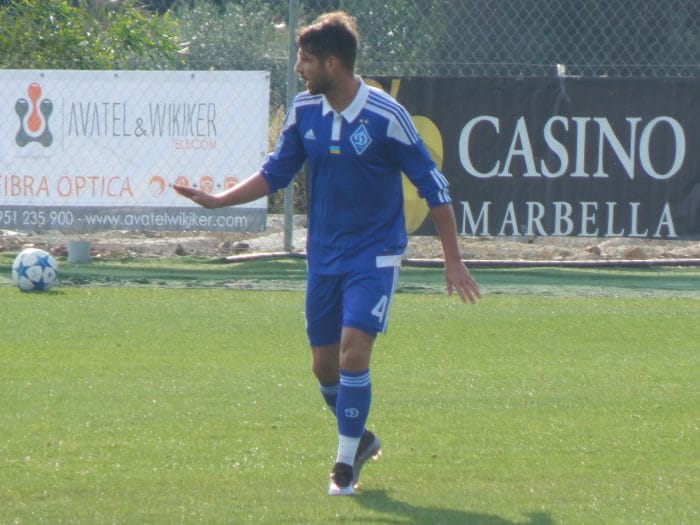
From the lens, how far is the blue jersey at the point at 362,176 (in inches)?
195

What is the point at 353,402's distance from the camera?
4980mm

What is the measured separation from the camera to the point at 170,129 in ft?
39.1

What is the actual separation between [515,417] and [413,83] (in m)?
6.10

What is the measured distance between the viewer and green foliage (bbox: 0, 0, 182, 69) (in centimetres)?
1358

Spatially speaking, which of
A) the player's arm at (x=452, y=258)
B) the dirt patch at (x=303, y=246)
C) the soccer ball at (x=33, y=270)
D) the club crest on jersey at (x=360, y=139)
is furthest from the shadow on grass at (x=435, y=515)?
the dirt patch at (x=303, y=246)

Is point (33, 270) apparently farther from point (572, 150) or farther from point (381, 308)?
point (381, 308)

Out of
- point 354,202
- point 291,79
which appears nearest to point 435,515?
point 354,202

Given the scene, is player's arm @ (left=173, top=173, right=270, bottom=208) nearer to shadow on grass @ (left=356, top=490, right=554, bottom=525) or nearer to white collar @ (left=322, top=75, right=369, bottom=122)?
white collar @ (left=322, top=75, right=369, bottom=122)

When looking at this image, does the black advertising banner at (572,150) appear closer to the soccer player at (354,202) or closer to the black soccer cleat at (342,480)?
the soccer player at (354,202)

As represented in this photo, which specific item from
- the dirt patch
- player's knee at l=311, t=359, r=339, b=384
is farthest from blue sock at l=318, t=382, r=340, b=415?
the dirt patch

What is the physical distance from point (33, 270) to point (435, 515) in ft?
19.9

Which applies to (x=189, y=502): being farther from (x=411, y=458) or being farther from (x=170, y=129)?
(x=170, y=129)

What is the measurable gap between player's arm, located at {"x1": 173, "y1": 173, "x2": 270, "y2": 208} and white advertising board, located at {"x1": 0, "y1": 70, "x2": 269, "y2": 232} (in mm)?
6441

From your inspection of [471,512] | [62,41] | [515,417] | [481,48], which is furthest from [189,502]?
[481,48]
